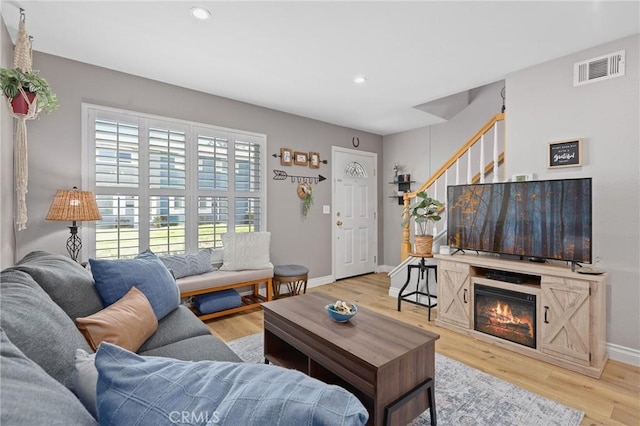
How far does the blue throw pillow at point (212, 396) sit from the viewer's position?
0.53m

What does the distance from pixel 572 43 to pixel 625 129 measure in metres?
0.84

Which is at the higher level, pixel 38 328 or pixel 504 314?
pixel 38 328

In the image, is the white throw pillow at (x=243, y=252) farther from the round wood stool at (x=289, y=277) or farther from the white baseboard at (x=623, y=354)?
the white baseboard at (x=623, y=354)

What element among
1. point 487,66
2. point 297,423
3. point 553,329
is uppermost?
point 487,66

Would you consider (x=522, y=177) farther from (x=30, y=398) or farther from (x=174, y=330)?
(x=30, y=398)

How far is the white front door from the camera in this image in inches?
200

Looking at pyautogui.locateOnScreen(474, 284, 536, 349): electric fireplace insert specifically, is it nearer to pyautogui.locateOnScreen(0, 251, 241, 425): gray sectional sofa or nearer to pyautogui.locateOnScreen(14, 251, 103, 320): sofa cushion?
pyautogui.locateOnScreen(0, 251, 241, 425): gray sectional sofa

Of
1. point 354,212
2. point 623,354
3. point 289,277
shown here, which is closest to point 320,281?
point 289,277

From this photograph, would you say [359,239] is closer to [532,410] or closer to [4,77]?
[532,410]

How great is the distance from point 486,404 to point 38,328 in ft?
7.76

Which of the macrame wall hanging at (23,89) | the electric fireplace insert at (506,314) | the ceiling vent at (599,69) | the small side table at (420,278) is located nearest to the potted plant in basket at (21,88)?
the macrame wall hanging at (23,89)

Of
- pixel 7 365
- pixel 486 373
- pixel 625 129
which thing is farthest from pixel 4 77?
pixel 625 129

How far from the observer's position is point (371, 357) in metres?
1.50

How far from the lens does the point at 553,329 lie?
2.45 meters
